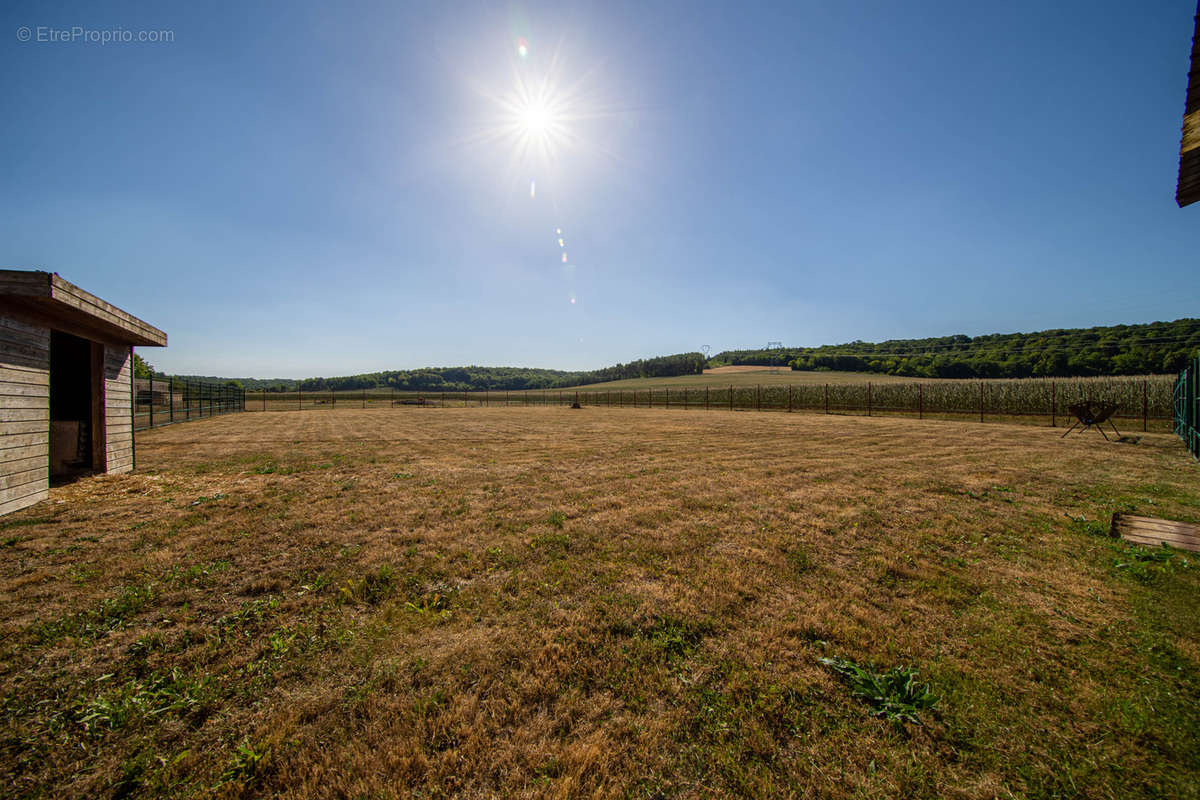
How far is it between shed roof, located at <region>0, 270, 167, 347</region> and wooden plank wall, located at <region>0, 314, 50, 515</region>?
0.33 metres

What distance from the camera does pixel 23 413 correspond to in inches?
268

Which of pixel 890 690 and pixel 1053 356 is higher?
pixel 1053 356

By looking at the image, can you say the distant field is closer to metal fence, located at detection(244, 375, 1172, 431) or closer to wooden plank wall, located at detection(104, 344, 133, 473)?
metal fence, located at detection(244, 375, 1172, 431)

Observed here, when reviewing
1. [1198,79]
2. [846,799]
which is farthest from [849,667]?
[1198,79]

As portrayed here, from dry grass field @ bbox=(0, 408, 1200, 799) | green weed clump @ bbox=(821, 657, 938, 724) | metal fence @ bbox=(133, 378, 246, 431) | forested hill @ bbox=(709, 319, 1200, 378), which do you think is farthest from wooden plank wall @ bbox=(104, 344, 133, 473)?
forested hill @ bbox=(709, 319, 1200, 378)

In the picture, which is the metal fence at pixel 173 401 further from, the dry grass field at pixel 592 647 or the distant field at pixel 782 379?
the distant field at pixel 782 379

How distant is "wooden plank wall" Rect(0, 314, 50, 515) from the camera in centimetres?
647

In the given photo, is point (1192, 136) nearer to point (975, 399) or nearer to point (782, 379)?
point (975, 399)

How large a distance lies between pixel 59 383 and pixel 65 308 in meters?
4.32

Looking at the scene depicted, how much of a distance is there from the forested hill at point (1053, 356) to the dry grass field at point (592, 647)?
67779 mm

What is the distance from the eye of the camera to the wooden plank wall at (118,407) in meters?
9.41

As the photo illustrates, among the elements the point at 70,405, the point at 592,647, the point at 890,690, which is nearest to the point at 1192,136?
the point at 890,690

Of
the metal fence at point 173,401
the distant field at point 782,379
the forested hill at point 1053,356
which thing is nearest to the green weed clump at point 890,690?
the metal fence at point 173,401

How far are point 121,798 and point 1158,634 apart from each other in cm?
715
